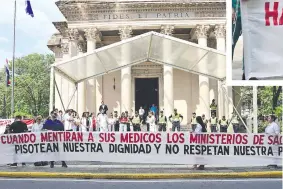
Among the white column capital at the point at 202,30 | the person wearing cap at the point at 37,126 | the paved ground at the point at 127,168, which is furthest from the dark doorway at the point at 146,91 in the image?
the paved ground at the point at 127,168

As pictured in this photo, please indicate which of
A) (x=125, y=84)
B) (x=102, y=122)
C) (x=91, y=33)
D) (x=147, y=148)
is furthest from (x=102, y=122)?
(x=91, y=33)

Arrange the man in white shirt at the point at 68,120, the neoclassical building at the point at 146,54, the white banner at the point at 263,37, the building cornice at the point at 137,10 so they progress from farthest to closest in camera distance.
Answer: the building cornice at the point at 137,10 < the neoclassical building at the point at 146,54 < the man in white shirt at the point at 68,120 < the white banner at the point at 263,37

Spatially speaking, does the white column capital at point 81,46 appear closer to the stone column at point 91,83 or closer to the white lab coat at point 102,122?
the stone column at point 91,83

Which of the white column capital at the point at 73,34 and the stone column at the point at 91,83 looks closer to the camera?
the stone column at the point at 91,83

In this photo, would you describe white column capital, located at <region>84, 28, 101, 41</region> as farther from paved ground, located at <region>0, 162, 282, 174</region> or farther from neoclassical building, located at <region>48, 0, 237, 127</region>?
paved ground, located at <region>0, 162, 282, 174</region>

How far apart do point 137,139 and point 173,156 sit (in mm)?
1256

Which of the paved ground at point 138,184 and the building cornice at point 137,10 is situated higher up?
the building cornice at point 137,10

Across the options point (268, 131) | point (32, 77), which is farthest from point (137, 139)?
point (32, 77)

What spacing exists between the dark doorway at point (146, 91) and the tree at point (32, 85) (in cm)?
3804

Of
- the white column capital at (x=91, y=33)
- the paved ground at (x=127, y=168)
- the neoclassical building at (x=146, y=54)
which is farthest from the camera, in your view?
the white column capital at (x=91, y=33)

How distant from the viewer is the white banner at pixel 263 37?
6.12 ft

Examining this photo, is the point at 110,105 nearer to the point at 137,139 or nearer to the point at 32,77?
the point at 137,139

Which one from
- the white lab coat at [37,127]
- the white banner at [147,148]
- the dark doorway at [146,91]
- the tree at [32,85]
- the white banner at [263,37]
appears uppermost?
the tree at [32,85]

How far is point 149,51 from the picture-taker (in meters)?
19.3
